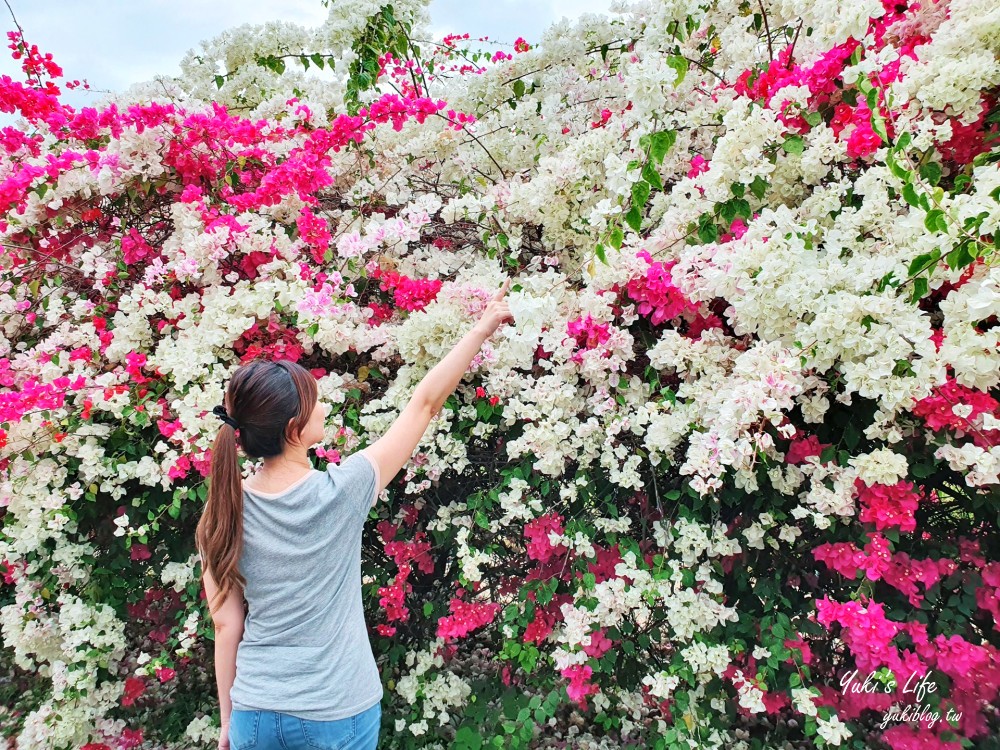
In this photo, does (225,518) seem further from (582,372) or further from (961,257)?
(961,257)

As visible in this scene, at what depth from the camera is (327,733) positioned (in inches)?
51.5

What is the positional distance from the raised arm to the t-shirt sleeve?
0.11 feet

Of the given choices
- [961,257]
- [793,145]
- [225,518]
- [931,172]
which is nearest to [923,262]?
[961,257]

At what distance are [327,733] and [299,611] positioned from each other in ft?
0.85

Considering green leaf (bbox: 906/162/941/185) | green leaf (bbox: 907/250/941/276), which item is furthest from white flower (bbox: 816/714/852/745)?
green leaf (bbox: 906/162/941/185)

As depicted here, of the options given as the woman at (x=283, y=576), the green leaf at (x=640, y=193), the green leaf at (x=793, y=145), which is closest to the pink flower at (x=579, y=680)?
the woman at (x=283, y=576)

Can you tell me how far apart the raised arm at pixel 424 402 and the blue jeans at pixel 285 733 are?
0.52m

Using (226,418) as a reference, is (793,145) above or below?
above

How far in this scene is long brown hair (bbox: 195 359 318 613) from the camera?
1.34 m

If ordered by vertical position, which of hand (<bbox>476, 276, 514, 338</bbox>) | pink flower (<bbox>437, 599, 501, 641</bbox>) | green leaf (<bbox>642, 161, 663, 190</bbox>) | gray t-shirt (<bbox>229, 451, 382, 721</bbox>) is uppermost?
green leaf (<bbox>642, 161, 663, 190</bbox>)

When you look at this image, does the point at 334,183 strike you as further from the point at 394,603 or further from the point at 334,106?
the point at 394,603

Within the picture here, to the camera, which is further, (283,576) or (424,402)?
(424,402)

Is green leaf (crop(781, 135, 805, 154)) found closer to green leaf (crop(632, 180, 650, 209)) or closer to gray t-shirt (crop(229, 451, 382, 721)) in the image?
green leaf (crop(632, 180, 650, 209))

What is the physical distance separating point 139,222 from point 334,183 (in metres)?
0.89
